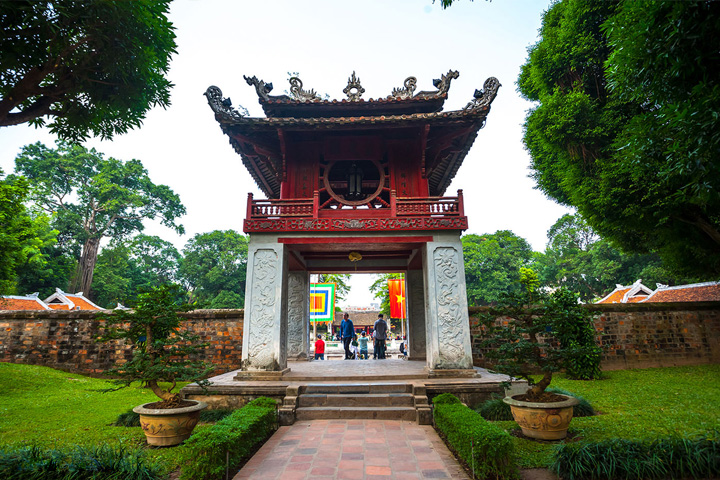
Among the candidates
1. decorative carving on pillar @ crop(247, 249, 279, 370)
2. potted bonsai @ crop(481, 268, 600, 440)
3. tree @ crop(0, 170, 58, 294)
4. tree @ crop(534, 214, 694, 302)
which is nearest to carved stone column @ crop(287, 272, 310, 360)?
decorative carving on pillar @ crop(247, 249, 279, 370)

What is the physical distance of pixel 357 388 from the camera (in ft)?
21.5

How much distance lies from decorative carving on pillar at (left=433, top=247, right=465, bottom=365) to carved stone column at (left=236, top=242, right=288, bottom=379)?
3253 mm

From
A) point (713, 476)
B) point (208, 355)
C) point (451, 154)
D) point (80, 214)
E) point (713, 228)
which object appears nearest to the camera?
point (713, 476)

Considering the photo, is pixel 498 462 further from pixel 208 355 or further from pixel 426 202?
pixel 208 355

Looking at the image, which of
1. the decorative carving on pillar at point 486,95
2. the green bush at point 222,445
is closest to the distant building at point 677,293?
the decorative carving on pillar at point 486,95

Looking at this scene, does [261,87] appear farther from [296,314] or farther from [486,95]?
[296,314]

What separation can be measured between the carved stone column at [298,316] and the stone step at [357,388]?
12.9 ft

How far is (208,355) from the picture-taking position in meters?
10.3

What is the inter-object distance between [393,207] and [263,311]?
3.55 m

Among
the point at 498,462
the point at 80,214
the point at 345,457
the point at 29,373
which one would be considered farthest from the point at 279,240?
the point at 80,214

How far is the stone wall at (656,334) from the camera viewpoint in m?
10.5

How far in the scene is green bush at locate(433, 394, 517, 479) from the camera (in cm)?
350

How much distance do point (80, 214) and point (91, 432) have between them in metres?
25.5

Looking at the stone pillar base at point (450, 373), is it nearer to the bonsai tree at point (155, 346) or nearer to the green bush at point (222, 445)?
the green bush at point (222, 445)
